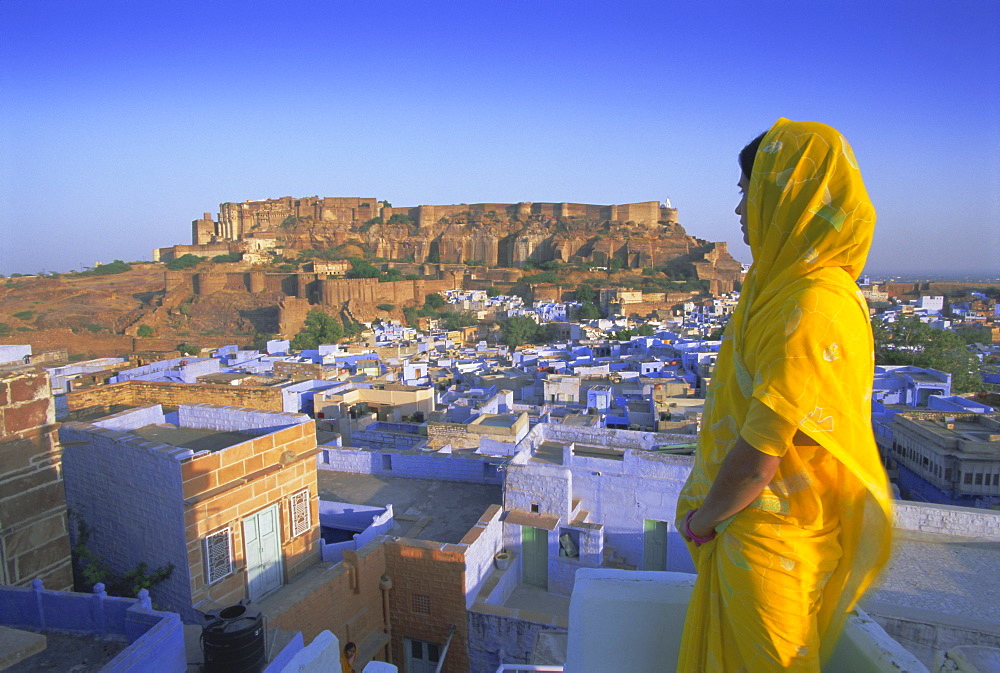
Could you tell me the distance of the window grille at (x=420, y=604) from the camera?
172 inches

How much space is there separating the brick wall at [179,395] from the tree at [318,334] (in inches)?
622

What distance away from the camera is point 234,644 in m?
2.52

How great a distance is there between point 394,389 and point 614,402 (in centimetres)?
391

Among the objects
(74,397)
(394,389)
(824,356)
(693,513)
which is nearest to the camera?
(824,356)

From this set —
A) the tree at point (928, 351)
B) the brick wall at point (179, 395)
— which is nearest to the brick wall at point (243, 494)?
the brick wall at point (179, 395)

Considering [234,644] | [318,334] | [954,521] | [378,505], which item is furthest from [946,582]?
[318,334]

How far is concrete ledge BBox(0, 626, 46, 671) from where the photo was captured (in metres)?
1.34

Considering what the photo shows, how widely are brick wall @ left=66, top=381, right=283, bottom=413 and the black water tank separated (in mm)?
5865

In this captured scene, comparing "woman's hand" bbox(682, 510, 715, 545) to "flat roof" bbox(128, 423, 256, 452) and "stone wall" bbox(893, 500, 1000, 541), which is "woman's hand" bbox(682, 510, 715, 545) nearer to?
"flat roof" bbox(128, 423, 256, 452)

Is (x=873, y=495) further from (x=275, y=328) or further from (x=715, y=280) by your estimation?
(x=715, y=280)

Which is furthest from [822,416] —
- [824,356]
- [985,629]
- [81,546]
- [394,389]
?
[394,389]

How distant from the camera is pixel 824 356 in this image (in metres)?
0.88

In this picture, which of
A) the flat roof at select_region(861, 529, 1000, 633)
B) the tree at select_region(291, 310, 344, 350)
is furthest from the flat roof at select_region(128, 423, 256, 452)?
the tree at select_region(291, 310, 344, 350)

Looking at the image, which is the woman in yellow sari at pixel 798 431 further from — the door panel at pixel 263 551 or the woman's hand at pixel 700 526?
the door panel at pixel 263 551
